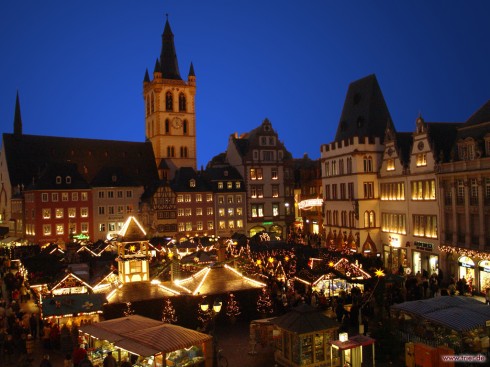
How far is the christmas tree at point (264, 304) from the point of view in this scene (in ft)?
77.7

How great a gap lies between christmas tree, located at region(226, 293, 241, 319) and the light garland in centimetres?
1487

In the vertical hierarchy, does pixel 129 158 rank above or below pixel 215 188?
above

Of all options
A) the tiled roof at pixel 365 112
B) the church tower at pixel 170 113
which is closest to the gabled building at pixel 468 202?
the tiled roof at pixel 365 112

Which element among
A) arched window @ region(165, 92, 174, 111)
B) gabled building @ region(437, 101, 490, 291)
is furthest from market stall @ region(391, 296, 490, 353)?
arched window @ region(165, 92, 174, 111)

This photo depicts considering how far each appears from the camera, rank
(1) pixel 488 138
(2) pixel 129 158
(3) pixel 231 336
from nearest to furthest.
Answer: (3) pixel 231 336, (1) pixel 488 138, (2) pixel 129 158

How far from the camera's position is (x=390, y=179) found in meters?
40.2

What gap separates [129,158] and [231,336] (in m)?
51.2

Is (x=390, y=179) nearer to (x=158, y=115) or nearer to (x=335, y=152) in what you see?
(x=335, y=152)

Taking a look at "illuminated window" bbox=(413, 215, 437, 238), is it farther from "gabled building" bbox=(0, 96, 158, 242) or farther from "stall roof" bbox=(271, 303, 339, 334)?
"gabled building" bbox=(0, 96, 158, 242)

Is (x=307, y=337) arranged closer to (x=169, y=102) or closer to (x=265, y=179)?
(x=265, y=179)

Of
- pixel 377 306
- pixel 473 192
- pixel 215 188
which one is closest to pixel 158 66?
pixel 215 188

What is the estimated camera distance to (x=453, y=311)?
17.5 m

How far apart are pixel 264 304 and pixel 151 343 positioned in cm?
978

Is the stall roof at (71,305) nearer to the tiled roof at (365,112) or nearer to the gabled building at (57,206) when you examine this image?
the tiled roof at (365,112)
